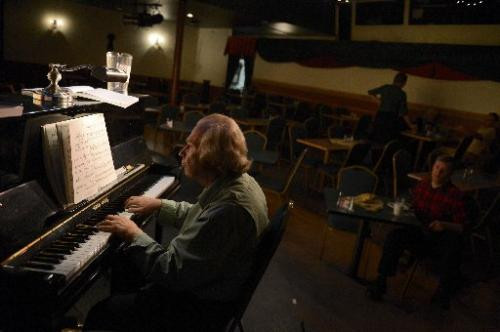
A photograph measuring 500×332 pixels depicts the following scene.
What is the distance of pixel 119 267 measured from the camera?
2.17 metres

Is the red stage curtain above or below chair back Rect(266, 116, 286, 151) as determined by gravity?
above

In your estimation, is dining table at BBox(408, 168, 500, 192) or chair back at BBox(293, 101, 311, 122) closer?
dining table at BBox(408, 168, 500, 192)

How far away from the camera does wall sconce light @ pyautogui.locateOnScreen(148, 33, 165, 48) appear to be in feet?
45.2

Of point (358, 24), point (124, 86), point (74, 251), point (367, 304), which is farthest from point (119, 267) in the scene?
point (358, 24)

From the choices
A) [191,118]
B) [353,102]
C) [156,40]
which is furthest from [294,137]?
[156,40]

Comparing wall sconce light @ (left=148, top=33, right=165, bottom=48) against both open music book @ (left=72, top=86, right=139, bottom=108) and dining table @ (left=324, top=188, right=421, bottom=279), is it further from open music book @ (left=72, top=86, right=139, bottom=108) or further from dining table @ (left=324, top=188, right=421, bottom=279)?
open music book @ (left=72, top=86, right=139, bottom=108)

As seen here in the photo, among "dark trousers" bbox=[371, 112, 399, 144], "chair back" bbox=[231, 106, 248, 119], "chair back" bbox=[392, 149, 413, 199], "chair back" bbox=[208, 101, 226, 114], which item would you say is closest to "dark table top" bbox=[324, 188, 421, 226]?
"chair back" bbox=[392, 149, 413, 199]

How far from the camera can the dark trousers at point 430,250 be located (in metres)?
3.15

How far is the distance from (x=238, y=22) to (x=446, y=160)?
401 inches

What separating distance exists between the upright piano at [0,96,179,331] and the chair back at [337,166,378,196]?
2.27 meters

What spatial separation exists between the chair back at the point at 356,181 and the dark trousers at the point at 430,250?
61cm

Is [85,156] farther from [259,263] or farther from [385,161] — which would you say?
[385,161]

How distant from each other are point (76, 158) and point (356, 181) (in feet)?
8.70

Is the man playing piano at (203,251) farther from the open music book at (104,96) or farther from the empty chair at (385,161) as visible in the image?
the empty chair at (385,161)
